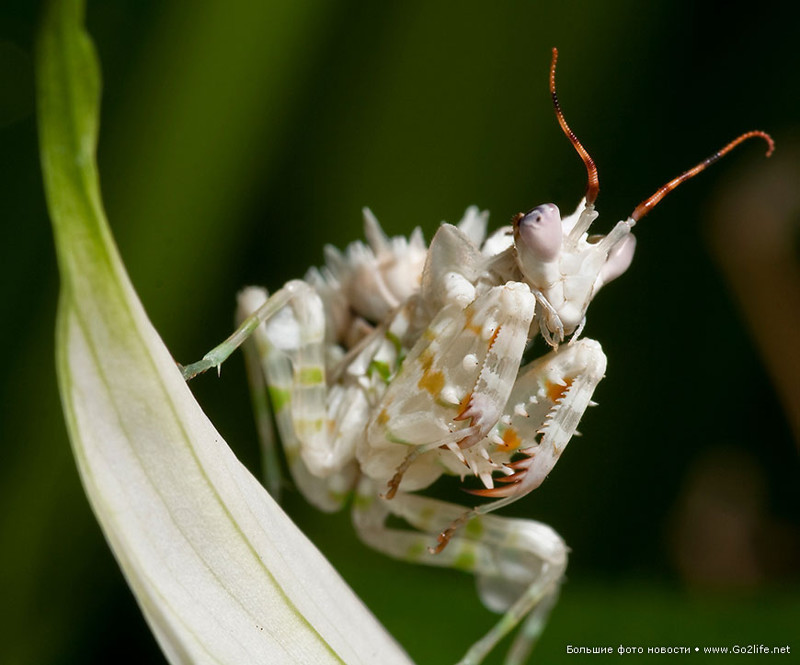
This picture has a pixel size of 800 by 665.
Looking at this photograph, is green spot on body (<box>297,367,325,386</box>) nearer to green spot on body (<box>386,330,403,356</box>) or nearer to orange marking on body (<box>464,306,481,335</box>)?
green spot on body (<box>386,330,403,356</box>)

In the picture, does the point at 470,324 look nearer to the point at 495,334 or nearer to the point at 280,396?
the point at 495,334

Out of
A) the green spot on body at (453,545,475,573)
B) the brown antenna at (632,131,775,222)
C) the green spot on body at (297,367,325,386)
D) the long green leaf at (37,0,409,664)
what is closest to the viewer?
the long green leaf at (37,0,409,664)

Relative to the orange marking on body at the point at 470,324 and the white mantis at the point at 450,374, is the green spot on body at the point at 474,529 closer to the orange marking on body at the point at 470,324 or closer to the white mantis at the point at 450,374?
the white mantis at the point at 450,374

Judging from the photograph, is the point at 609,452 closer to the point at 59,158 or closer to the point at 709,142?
the point at 709,142

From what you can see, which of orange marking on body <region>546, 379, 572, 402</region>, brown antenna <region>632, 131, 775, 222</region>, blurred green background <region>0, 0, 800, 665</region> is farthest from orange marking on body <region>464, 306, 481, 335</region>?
blurred green background <region>0, 0, 800, 665</region>

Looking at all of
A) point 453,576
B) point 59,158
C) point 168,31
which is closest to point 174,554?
point 59,158

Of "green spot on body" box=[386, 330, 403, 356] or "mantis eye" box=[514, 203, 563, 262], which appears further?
"green spot on body" box=[386, 330, 403, 356]
